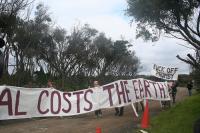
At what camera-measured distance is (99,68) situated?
69.4 meters

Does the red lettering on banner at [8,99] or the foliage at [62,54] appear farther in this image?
the foliage at [62,54]

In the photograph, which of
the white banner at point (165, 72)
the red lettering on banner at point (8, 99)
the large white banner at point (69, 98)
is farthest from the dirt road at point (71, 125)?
the white banner at point (165, 72)

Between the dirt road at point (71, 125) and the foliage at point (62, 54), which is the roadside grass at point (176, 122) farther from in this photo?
the foliage at point (62, 54)

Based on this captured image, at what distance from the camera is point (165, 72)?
2422 centimetres

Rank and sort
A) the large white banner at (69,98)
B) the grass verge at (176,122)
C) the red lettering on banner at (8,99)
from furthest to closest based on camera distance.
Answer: the grass verge at (176,122) → the large white banner at (69,98) → the red lettering on banner at (8,99)

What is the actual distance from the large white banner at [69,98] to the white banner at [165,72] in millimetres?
1979

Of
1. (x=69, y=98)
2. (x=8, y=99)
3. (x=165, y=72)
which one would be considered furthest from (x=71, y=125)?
(x=165, y=72)

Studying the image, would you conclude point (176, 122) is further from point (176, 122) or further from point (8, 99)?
point (8, 99)

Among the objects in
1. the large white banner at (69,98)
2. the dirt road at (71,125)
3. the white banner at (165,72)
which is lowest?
the dirt road at (71,125)

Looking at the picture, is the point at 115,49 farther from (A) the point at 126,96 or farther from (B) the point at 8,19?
(A) the point at 126,96

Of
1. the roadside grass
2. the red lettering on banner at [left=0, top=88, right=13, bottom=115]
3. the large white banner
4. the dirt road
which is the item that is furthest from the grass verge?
the red lettering on banner at [left=0, top=88, right=13, bottom=115]

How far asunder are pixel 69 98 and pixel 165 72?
30.7 ft

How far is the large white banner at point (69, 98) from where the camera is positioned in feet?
42.9

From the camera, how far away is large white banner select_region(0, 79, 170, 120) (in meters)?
13.1
